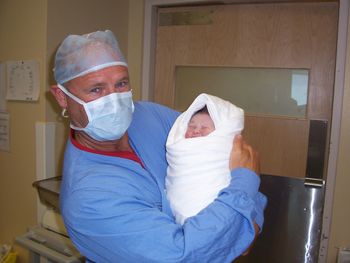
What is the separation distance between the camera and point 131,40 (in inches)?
80.7

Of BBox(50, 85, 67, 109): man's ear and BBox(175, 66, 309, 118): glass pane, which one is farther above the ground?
BBox(175, 66, 309, 118): glass pane

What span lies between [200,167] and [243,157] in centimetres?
12

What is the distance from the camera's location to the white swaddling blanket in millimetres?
847

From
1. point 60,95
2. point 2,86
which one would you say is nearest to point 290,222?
point 60,95

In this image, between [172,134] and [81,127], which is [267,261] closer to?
[172,134]

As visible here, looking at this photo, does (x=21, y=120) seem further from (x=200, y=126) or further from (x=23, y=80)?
(x=200, y=126)

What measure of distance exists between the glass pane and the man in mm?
910

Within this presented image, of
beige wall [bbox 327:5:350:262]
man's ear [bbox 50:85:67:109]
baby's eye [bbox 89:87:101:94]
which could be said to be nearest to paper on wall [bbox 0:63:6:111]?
man's ear [bbox 50:85:67:109]

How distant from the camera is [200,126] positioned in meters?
0.97

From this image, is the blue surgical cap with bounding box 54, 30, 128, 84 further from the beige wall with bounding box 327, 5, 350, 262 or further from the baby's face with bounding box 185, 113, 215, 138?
the beige wall with bounding box 327, 5, 350, 262

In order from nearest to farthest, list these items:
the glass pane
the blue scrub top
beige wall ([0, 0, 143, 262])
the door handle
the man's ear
Answer: the blue scrub top
the man's ear
the door handle
beige wall ([0, 0, 143, 262])
the glass pane

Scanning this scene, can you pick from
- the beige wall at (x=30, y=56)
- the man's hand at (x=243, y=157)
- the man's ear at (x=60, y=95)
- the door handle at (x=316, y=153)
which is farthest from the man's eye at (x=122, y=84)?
the door handle at (x=316, y=153)

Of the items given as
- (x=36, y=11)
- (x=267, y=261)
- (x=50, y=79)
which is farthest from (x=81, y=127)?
(x=267, y=261)

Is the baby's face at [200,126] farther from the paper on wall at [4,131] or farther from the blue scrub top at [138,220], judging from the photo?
the paper on wall at [4,131]
